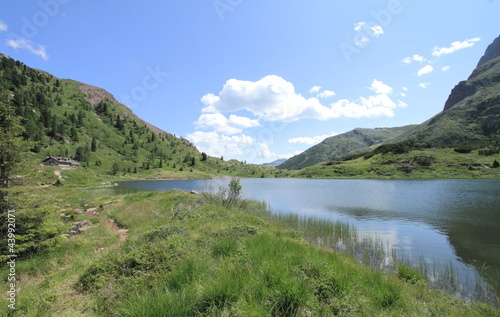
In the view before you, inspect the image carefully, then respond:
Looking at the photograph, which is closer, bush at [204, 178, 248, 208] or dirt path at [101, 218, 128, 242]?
dirt path at [101, 218, 128, 242]

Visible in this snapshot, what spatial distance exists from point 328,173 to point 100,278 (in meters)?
153

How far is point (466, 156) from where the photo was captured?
382 feet

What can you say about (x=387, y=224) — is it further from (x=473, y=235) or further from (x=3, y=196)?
(x=3, y=196)

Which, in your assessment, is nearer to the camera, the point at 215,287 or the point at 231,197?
the point at 215,287

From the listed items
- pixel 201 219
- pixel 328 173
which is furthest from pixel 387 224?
pixel 328 173

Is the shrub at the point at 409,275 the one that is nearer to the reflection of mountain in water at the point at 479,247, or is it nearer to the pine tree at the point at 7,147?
the reflection of mountain in water at the point at 479,247

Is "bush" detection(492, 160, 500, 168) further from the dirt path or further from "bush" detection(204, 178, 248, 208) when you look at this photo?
the dirt path

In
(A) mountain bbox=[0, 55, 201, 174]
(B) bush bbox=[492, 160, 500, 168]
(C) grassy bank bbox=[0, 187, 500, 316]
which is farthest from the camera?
(A) mountain bbox=[0, 55, 201, 174]

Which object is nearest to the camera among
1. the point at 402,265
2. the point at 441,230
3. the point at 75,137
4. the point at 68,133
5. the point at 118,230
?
the point at 402,265

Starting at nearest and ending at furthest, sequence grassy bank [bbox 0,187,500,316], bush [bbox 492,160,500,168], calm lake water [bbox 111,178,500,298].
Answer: grassy bank [bbox 0,187,500,316], calm lake water [bbox 111,178,500,298], bush [bbox 492,160,500,168]

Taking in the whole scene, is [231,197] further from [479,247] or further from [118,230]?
[479,247]

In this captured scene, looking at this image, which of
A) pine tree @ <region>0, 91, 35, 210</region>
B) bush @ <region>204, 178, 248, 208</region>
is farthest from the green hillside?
pine tree @ <region>0, 91, 35, 210</region>

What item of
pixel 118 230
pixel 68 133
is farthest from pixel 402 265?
pixel 68 133

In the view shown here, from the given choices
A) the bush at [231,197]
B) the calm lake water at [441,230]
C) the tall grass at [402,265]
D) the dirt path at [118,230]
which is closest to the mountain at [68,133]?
the dirt path at [118,230]
